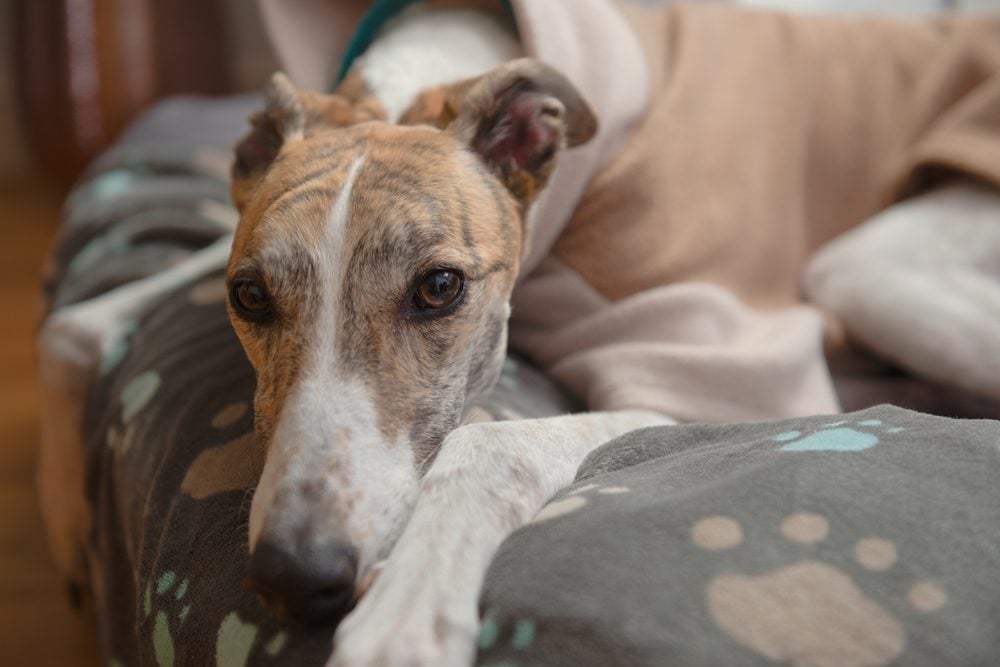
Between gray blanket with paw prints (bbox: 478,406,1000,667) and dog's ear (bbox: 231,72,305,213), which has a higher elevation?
dog's ear (bbox: 231,72,305,213)

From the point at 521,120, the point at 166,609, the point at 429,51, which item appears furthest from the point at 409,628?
the point at 429,51

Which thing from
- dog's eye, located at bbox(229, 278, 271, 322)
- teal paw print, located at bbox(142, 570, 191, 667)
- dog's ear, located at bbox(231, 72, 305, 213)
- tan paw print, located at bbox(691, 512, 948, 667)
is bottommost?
teal paw print, located at bbox(142, 570, 191, 667)

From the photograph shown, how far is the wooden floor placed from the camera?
1.99 metres

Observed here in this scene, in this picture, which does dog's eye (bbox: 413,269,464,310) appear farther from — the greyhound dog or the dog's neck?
the dog's neck

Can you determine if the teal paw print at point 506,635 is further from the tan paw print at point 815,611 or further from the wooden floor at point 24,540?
the wooden floor at point 24,540

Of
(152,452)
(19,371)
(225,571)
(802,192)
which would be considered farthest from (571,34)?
(19,371)

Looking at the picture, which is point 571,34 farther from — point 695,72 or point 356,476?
point 356,476

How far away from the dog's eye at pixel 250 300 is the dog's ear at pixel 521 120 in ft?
1.56

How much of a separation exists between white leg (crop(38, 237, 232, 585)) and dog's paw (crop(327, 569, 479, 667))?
4.29 ft

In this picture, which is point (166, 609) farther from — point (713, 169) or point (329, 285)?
point (713, 169)

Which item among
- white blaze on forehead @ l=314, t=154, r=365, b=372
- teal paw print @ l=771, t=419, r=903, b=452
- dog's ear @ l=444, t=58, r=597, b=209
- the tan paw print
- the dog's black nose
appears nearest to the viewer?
the tan paw print

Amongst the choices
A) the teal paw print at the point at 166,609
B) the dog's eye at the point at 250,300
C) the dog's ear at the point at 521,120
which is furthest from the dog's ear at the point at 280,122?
the teal paw print at the point at 166,609

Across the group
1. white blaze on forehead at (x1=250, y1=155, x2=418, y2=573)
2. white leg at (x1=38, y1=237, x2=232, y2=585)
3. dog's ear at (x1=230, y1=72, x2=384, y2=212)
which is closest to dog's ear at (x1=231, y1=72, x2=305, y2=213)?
dog's ear at (x1=230, y1=72, x2=384, y2=212)

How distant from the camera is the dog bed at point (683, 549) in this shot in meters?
0.89
